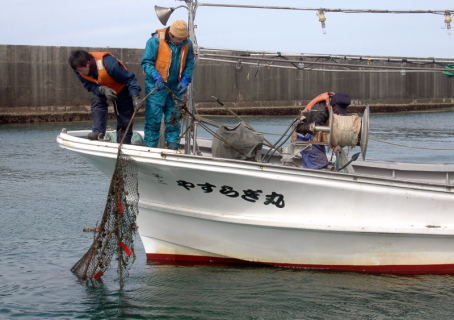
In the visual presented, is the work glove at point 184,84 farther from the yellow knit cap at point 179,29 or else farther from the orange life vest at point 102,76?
the orange life vest at point 102,76

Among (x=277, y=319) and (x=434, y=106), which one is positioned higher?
(x=434, y=106)

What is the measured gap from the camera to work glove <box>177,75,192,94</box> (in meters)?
7.03

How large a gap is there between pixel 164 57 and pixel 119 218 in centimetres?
166

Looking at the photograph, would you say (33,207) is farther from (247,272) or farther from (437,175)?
(437,175)

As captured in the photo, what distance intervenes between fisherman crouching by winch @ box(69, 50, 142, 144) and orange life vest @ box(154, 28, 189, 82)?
0.28 meters

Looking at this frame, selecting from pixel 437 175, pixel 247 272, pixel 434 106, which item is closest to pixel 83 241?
pixel 247 272

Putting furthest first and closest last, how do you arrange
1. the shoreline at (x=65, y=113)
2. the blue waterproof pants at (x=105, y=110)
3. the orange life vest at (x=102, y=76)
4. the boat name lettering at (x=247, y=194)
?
the shoreline at (x=65, y=113)
the blue waterproof pants at (x=105, y=110)
the orange life vest at (x=102, y=76)
the boat name lettering at (x=247, y=194)

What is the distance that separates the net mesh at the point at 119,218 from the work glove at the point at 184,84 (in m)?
0.88

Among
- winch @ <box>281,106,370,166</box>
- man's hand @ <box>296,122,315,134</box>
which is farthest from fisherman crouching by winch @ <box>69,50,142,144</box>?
winch @ <box>281,106,370,166</box>

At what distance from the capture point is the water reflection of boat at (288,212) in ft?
21.6

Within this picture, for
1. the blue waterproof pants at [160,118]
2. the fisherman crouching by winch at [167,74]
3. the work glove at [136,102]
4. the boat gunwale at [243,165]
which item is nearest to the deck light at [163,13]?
the fisherman crouching by winch at [167,74]

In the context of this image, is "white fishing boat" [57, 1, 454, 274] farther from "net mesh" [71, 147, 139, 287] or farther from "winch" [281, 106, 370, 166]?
"net mesh" [71, 147, 139, 287]

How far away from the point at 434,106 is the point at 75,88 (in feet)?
74.6

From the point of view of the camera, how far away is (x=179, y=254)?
7.65 m
